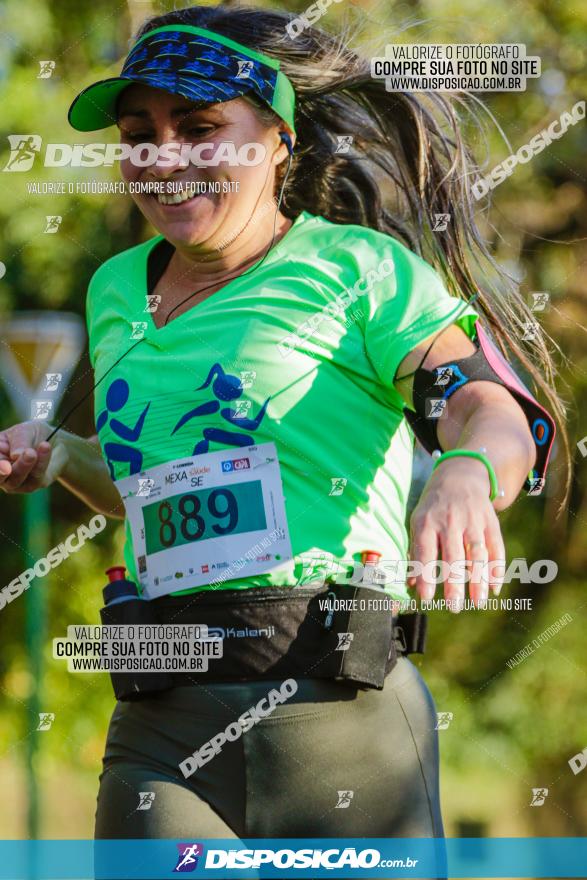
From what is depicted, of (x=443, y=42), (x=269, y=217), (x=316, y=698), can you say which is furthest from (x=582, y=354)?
(x=316, y=698)

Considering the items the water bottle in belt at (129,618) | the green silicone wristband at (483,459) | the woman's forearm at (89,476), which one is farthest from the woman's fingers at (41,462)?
the green silicone wristband at (483,459)

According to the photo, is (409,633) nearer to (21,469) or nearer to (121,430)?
(121,430)

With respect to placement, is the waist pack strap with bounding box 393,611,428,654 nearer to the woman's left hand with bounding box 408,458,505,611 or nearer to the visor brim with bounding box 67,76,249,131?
the woman's left hand with bounding box 408,458,505,611

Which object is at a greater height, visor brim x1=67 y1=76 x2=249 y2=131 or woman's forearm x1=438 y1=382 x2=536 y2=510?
visor brim x1=67 y1=76 x2=249 y2=131

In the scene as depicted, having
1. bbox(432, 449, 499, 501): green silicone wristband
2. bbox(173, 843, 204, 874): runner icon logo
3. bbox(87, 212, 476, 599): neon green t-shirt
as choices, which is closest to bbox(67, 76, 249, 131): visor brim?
bbox(87, 212, 476, 599): neon green t-shirt

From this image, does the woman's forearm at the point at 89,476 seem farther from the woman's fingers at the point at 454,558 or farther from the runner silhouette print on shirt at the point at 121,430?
the woman's fingers at the point at 454,558

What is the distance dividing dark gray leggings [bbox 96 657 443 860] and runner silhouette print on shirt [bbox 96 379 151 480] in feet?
1.26

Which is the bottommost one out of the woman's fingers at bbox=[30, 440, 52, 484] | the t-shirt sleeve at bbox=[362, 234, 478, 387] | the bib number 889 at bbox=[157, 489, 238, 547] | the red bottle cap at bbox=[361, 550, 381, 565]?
the red bottle cap at bbox=[361, 550, 381, 565]

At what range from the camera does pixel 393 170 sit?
8.64 ft

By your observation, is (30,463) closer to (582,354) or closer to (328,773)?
(328,773)

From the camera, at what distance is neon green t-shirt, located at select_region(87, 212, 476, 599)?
1.99m

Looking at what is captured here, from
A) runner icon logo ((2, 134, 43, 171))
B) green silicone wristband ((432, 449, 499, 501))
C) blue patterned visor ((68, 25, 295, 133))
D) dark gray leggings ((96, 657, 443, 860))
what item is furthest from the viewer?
runner icon logo ((2, 134, 43, 171))

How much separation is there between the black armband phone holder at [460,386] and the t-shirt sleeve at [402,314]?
0.05 metres

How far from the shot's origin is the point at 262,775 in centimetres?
193
